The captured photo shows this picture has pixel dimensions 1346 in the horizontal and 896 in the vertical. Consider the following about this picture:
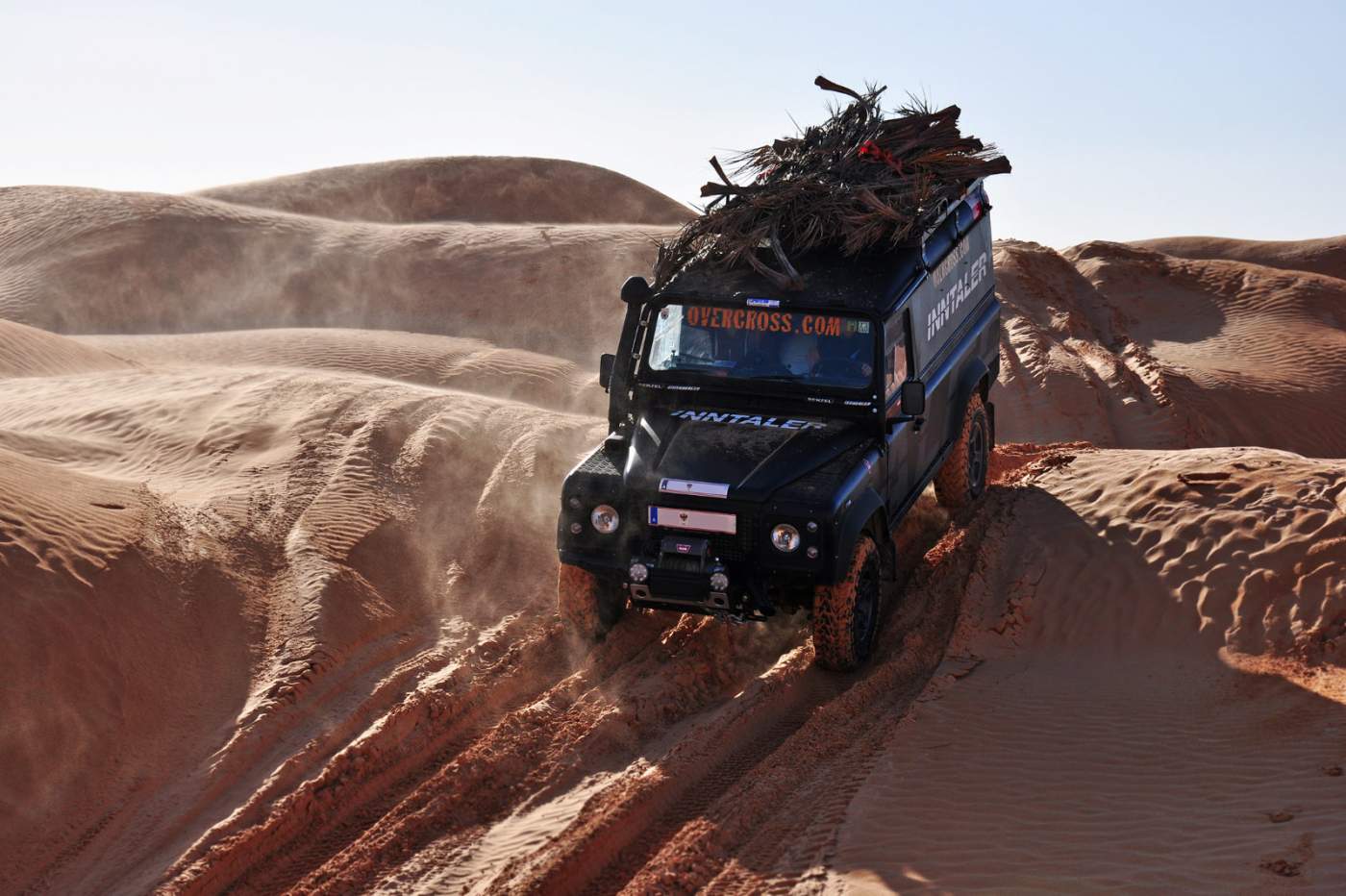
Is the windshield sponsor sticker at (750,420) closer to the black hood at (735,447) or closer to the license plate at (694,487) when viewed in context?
the black hood at (735,447)

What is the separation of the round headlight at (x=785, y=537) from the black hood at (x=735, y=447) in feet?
0.66

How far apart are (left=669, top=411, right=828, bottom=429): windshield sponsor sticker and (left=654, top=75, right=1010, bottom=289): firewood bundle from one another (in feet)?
3.08

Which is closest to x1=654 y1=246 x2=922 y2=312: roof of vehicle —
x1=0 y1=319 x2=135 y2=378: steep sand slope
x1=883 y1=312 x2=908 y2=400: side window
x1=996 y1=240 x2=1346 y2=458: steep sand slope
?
x1=883 y1=312 x2=908 y2=400: side window

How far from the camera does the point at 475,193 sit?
35.8 meters

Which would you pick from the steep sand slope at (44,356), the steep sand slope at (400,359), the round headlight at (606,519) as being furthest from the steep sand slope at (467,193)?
the round headlight at (606,519)

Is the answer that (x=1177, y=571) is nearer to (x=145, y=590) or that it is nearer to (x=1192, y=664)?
(x=1192, y=664)

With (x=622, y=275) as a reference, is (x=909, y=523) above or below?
below

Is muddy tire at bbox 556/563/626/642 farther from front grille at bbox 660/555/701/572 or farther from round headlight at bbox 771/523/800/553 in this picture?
round headlight at bbox 771/523/800/553

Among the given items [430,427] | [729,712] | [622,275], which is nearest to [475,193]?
[622,275]

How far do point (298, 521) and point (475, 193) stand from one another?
1055 inches

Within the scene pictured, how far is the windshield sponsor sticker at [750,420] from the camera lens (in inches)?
315

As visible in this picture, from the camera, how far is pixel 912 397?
796cm

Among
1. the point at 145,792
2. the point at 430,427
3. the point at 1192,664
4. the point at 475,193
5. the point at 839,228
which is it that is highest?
the point at 475,193

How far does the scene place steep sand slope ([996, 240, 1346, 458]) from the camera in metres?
17.3
